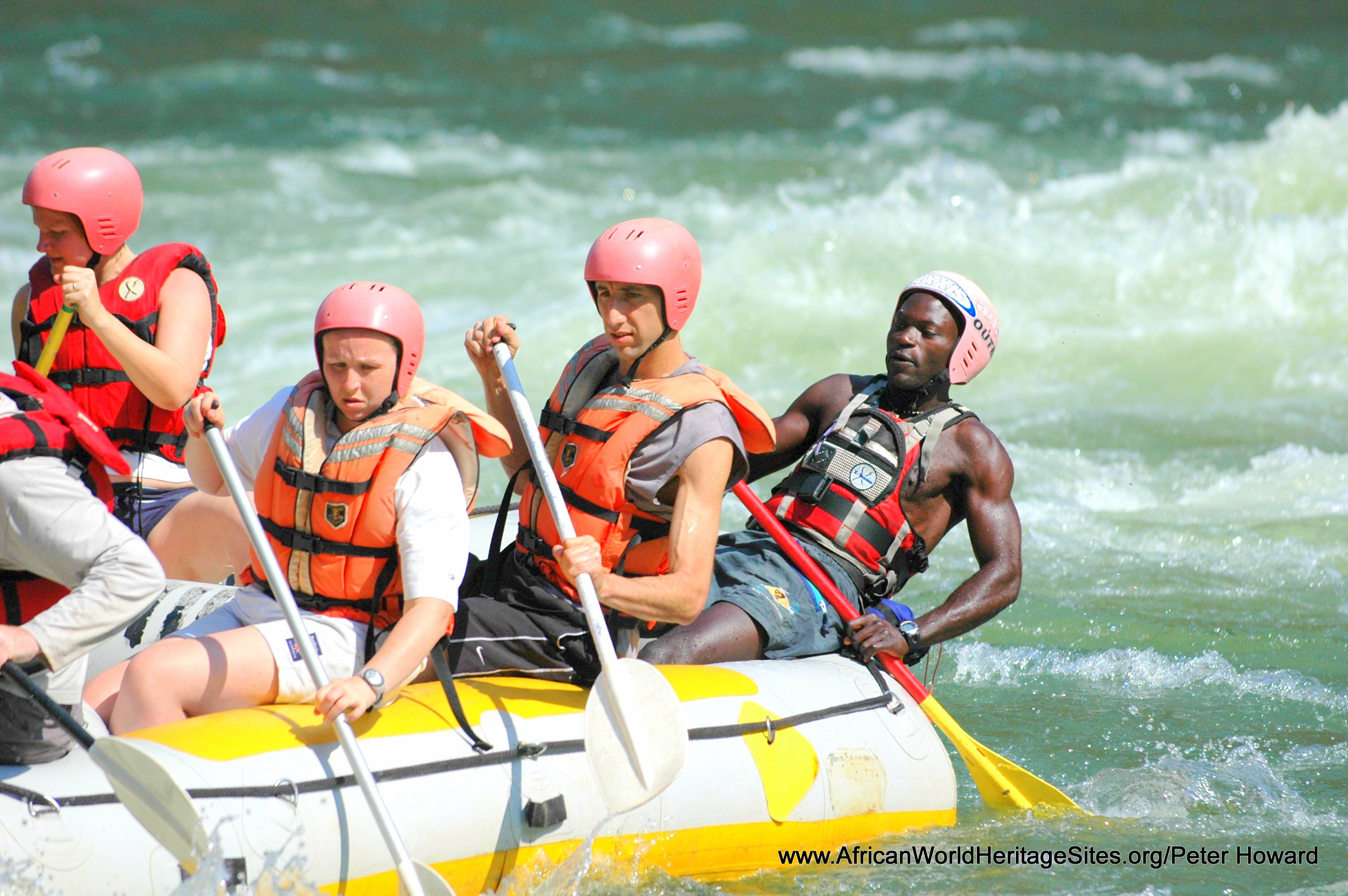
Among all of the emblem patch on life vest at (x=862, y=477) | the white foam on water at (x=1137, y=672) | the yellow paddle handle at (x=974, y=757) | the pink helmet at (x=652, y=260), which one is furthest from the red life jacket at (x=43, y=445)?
the white foam on water at (x=1137, y=672)

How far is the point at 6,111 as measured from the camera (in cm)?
1608

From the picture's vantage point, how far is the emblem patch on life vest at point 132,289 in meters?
3.69

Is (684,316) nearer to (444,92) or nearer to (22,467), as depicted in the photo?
(22,467)

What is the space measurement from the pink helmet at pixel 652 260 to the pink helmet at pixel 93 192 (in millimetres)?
1226

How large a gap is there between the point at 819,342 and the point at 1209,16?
13929 mm

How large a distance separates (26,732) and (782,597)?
2023 millimetres

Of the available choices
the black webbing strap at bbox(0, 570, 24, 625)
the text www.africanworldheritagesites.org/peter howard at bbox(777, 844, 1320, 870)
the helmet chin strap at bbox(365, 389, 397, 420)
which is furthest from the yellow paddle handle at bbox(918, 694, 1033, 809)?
the black webbing strap at bbox(0, 570, 24, 625)

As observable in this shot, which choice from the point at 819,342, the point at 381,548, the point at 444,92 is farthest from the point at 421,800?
the point at 444,92

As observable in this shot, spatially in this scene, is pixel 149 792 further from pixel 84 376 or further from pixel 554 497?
pixel 84 376

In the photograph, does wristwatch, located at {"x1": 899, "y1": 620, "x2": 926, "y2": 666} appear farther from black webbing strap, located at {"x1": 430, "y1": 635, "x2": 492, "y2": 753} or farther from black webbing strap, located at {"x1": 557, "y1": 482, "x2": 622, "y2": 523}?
black webbing strap, located at {"x1": 430, "y1": 635, "x2": 492, "y2": 753}

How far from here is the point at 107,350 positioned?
3590mm

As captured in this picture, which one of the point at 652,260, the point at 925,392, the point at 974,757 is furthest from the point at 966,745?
the point at 652,260

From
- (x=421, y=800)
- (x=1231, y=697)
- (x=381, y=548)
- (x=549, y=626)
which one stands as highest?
(x=381, y=548)

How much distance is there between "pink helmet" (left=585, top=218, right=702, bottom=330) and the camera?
3277 millimetres
